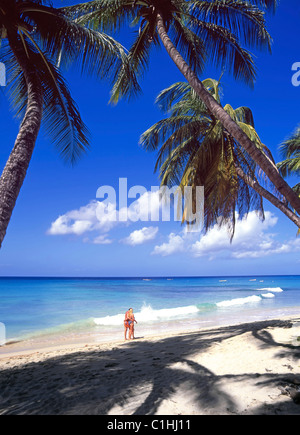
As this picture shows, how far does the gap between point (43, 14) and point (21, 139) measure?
120 inches

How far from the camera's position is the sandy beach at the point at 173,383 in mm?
3082

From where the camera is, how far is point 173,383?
3891 mm

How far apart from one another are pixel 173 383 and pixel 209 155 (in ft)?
21.1

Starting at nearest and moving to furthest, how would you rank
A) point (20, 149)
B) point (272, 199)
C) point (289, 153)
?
point (20, 149), point (272, 199), point (289, 153)

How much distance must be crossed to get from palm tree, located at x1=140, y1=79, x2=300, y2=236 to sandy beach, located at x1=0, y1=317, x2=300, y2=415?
11.2 ft

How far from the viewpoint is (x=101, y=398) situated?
3584mm

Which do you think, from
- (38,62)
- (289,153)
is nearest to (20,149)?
(38,62)

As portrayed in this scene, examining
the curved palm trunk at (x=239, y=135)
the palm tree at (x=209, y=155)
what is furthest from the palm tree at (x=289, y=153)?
the curved palm trunk at (x=239, y=135)

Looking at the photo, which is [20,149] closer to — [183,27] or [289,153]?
[183,27]

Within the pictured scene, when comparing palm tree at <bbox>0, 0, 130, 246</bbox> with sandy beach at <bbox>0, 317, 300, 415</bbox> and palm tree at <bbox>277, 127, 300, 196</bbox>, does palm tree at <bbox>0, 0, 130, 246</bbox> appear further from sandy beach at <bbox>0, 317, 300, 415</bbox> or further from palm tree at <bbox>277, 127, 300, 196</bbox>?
palm tree at <bbox>277, 127, 300, 196</bbox>

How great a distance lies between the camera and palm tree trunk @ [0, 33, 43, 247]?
3951 mm

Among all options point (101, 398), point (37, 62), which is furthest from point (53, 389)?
point (37, 62)

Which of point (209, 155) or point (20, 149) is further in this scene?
point (209, 155)
